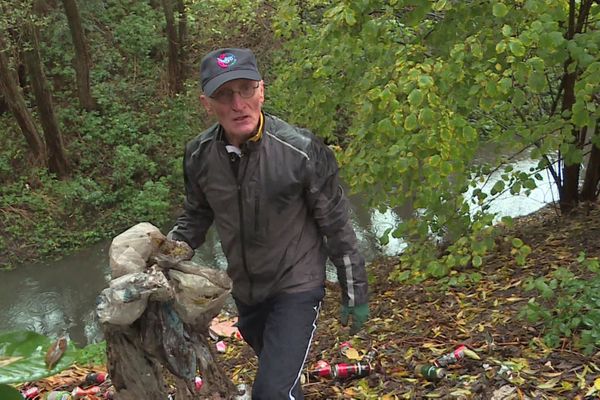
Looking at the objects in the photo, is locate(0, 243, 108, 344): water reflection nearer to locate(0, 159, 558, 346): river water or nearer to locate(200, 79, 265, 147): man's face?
locate(0, 159, 558, 346): river water

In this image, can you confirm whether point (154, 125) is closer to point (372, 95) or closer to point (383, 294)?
point (383, 294)

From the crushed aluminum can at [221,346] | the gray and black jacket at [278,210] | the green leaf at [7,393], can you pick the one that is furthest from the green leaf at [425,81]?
the crushed aluminum can at [221,346]

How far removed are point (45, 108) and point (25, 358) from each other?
11.5 m

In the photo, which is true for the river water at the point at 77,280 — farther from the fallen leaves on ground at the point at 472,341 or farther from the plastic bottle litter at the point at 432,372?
the plastic bottle litter at the point at 432,372

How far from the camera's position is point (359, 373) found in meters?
3.91

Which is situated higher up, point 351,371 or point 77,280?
point 351,371

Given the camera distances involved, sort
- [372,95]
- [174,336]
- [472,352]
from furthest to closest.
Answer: [372,95]
[472,352]
[174,336]

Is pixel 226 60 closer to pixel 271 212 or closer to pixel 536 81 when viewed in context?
pixel 271 212

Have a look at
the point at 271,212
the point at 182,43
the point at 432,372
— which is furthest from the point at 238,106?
the point at 182,43

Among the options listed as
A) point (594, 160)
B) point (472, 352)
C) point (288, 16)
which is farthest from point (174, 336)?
point (594, 160)

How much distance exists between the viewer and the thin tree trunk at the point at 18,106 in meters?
11.7

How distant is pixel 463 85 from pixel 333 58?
166 centimetres

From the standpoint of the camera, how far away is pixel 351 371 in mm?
3898

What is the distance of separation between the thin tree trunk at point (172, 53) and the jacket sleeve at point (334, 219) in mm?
13745
